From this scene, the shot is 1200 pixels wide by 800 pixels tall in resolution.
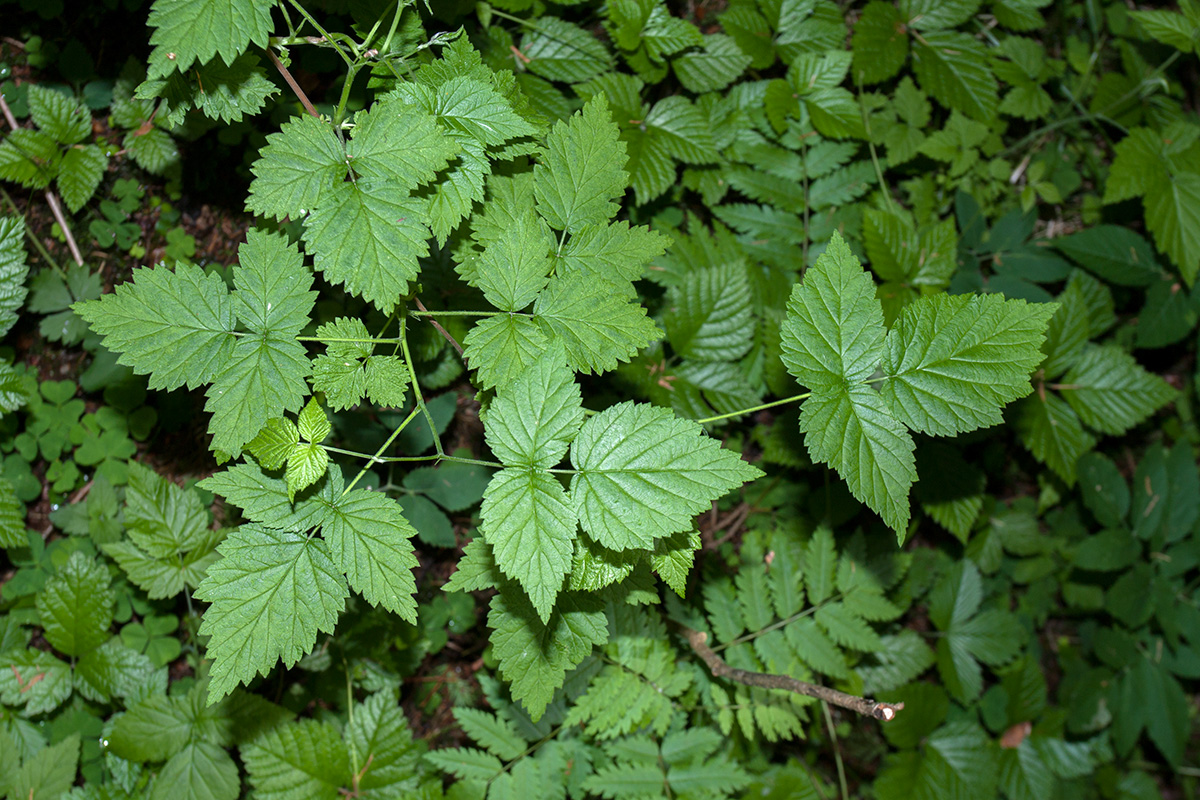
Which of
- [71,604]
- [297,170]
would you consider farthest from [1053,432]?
[71,604]

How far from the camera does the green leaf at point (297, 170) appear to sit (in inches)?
58.8

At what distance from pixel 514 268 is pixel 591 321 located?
0.22 meters

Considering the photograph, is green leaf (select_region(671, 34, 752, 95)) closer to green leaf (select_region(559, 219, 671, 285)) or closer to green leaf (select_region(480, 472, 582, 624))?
green leaf (select_region(559, 219, 671, 285))

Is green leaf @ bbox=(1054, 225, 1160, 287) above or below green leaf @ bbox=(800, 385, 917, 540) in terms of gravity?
below

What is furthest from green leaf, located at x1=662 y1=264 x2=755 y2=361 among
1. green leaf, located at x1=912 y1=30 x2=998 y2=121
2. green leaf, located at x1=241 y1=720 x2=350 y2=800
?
green leaf, located at x1=241 y1=720 x2=350 y2=800

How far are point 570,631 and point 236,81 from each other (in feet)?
5.14

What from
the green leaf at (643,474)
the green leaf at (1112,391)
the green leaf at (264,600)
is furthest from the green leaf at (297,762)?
the green leaf at (1112,391)

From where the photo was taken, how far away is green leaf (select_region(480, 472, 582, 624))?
4.39 feet

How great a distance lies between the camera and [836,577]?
103 inches

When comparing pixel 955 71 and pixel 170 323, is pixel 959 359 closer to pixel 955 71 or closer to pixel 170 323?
pixel 955 71

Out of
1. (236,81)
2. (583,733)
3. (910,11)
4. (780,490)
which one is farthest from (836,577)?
(236,81)

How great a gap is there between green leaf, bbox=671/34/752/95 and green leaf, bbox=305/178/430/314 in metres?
1.46

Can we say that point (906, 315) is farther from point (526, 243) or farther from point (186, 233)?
point (186, 233)

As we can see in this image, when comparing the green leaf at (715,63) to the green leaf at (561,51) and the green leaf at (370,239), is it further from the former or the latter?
the green leaf at (370,239)
